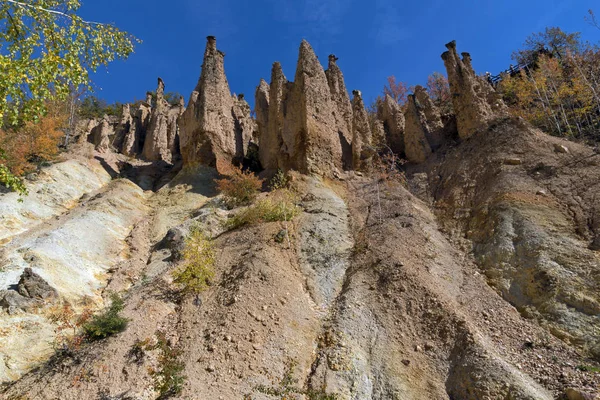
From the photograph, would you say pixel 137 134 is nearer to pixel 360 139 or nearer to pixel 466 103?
pixel 360 139

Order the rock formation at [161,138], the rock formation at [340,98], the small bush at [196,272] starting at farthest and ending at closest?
the rock formation at [161,138], the rock formation at [340,98], the small bush at [196,272]

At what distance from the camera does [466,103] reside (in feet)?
67.6

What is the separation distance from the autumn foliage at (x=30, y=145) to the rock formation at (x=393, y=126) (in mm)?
19343

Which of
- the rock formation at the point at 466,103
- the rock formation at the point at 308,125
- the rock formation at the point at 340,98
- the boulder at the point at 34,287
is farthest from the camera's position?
the rock formation at the point at 340,98

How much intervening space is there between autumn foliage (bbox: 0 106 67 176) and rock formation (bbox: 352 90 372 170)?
1636cm

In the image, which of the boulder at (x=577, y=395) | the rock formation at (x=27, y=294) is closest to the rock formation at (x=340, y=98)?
the rock formation at (x=27, y=294)

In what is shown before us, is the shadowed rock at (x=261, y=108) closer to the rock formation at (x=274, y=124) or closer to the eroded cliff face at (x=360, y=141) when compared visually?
the rock formation at (x=274, y=124)

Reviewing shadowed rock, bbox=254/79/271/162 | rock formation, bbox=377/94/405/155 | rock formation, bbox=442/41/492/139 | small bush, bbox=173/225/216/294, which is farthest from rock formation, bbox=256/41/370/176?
small bush, bbox=173/225/216/294

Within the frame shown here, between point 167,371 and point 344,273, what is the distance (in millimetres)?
6128

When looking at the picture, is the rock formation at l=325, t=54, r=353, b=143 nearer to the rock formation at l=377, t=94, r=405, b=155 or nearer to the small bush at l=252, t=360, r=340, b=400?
the rock formation at l=377, t=94, r=405, b=155

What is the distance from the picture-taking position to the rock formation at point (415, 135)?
69.9 ft

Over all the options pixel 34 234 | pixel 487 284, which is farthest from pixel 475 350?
pixel 34 234

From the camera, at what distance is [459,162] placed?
1850 cm

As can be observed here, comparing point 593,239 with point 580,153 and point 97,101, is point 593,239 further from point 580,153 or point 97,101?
point 97,101
